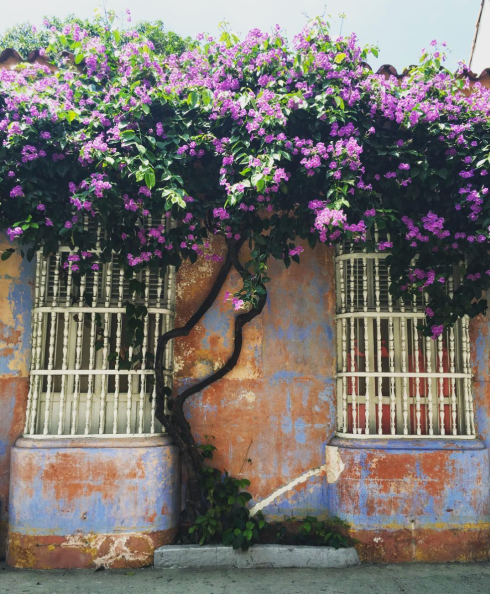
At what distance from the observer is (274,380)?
4969 millimetres

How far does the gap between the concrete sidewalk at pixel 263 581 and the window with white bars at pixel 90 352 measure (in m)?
1.11

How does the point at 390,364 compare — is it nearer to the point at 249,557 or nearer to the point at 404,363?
the point at 404,363

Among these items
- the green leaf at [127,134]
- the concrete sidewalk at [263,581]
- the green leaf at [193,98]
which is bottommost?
the concrete sidewalk at [263,581]

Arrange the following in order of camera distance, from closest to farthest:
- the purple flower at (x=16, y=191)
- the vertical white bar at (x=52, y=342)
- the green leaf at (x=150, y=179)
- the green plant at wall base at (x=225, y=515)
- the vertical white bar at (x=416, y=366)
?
the green leaf at (x=150, y=179) → the purple flower at (x=16, y=191) → the green plant at wall base at (x=225, y=515) → the vertical white bar at (x=52, y=342) → the vertical white bar at (x=416, y=366)

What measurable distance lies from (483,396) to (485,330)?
1.99ft

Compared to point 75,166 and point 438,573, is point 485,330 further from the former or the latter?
point 75,166

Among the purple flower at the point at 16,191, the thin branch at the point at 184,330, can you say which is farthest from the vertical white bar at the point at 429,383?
the purple flower at the point at 16,191

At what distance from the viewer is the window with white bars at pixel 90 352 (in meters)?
4.70

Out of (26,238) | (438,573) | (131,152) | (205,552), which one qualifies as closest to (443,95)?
(131,152)

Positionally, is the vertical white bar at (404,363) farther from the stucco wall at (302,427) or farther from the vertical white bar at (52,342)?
the vertical white bar at (52,342)

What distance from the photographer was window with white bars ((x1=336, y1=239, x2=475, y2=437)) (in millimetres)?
4824

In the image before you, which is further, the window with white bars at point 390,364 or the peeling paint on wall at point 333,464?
the window with white bars at point 390,364

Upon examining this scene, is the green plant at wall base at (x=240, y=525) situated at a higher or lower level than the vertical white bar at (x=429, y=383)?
lower

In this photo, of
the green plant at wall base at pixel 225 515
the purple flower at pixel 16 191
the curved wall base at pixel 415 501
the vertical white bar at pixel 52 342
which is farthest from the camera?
the vertical white bar at pixel 52 342
